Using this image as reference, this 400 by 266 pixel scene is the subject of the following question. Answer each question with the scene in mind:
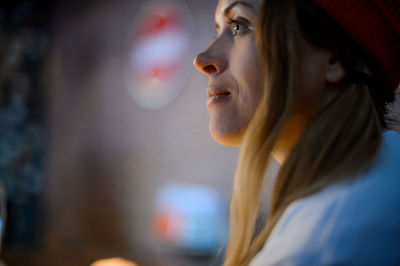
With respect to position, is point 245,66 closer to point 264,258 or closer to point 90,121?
point 264,258

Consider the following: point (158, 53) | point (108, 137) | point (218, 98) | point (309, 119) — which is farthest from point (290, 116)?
point (108, 137)

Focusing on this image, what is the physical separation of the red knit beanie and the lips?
0.20m

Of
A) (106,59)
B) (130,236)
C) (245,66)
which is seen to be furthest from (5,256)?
(245,66)

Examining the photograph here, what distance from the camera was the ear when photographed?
0.57m

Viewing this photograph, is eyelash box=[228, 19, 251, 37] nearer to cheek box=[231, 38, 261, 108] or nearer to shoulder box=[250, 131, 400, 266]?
cheek box=[231, 38, 261, 108]

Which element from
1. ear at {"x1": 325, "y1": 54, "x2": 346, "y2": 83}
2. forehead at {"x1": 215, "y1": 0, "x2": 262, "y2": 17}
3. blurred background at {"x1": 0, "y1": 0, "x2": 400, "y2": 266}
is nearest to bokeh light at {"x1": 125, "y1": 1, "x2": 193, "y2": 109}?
blurred background at {"x1": 0, "y1": 0, "x2": 400, "y2": 266}

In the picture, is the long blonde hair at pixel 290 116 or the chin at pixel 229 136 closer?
the long blonde hair at pixel 290 116

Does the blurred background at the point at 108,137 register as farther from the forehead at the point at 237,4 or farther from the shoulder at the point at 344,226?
the shoulder at the point at 344,226

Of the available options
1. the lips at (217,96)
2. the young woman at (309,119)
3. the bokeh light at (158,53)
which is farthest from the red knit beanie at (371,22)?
the bokeh light at (158,53)

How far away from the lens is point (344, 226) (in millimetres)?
410

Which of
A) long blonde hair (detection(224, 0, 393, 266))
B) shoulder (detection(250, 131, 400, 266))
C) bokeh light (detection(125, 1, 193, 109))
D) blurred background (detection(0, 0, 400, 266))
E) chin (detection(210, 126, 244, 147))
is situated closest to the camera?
shoulder (detection(250, 131, 400, 266))

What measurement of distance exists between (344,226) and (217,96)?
32cm

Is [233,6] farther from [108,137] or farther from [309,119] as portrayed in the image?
[108,137]

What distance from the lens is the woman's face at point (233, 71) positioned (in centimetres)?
60
